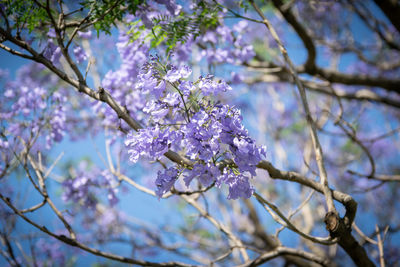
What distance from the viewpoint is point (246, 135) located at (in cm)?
111

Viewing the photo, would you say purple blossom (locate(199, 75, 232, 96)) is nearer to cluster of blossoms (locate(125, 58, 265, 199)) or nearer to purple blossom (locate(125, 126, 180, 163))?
cluster of blossoms (locate(125, 58, 265, 199))

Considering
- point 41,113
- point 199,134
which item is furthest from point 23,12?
point 199,134

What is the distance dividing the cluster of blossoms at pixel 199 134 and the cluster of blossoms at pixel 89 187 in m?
1.46

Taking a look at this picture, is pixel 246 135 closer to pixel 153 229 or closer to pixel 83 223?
pixel 153 229

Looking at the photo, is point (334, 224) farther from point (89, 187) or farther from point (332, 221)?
point (89, 187)

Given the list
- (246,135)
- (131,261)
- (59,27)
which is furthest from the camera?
(131,261)

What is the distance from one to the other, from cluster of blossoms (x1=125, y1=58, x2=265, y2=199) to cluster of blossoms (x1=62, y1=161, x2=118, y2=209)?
146cm

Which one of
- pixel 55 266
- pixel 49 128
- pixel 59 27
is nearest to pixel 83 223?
pixel 55 266

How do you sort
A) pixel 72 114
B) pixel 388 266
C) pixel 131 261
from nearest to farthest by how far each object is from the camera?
pixel 131 261
pixel 388 266
pixel 72 114

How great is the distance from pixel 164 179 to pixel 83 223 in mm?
4757

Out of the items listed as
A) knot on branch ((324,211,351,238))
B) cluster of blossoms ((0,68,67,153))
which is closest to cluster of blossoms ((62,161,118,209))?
cluster of blossoms ((0,68,67,153))

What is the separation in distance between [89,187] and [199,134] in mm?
1906

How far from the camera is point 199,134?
1071 mm

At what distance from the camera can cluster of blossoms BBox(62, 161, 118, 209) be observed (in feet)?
8.34
